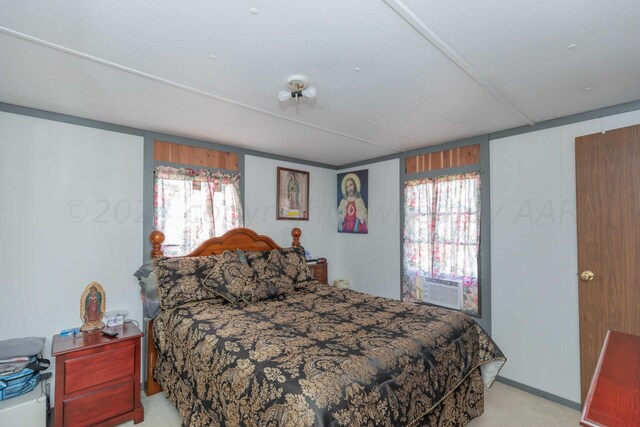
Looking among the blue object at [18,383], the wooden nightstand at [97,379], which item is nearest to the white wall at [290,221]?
the wooden nightstand at [97,379]

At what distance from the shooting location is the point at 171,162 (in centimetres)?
319

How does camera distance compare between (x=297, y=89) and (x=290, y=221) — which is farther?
(x=290, y=221)

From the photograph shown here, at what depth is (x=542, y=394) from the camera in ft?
9.09

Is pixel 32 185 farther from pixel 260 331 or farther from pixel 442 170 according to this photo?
pixel 442 170

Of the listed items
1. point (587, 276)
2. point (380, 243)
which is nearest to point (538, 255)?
point (587, 276)

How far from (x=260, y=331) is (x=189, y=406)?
30.6 inches

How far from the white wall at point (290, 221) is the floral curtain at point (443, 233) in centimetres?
128

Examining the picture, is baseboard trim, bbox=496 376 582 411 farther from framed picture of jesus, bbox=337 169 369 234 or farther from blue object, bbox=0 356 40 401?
blue object, bbox=0 356 40 401

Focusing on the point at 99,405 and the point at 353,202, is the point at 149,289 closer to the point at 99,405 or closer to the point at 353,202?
the point at 99,405

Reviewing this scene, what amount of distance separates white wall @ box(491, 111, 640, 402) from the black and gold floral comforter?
804 mm

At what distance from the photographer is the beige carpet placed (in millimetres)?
2381

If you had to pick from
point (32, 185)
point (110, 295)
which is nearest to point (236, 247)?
point (110, 295)

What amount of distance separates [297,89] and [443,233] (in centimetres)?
241

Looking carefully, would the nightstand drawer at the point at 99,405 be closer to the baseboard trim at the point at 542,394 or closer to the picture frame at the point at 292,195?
the picture frame at the point at 292,195
